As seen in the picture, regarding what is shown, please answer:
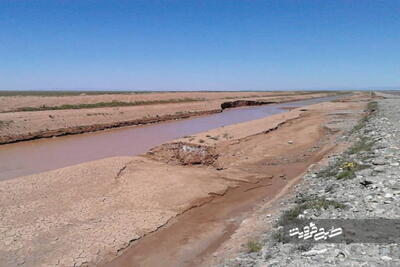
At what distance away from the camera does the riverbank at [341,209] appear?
14.6 feet

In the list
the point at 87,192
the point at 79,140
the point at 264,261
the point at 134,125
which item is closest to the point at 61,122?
the point at 79,140

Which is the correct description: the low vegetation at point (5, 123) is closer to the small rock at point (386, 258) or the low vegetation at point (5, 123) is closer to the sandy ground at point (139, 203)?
the sandy ground at point (139, 203)

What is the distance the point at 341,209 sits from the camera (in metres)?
6.11

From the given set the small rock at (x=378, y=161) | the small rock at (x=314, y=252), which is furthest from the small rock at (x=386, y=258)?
the small rock at (x=378, y=161)

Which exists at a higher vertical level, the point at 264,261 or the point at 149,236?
the point at 264,261

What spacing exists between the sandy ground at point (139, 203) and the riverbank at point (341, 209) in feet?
3.76

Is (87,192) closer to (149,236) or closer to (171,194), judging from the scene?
(171,194)

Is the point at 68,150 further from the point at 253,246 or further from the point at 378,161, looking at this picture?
the point at 378,161

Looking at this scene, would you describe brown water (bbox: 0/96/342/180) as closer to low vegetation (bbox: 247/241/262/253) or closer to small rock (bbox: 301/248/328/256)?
low vegetation (bbox: 247/241/262/253)

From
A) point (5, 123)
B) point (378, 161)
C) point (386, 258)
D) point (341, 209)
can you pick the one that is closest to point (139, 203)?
point (341, 209)

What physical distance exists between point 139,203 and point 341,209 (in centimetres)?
512

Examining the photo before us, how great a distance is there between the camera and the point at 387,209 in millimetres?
5742

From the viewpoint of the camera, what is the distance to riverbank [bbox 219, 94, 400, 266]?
4.45 m

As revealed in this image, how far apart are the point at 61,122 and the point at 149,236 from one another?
2057 cm
